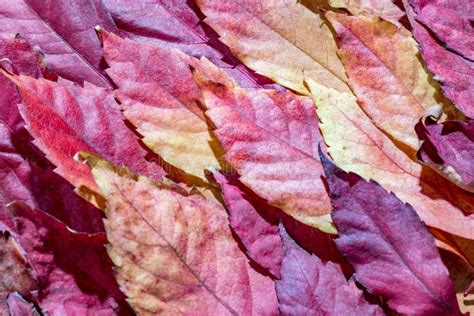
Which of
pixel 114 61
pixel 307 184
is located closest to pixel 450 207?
pixel 307 184

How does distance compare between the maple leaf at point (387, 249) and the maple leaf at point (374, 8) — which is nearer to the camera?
the maple leaf at point (387, 249)

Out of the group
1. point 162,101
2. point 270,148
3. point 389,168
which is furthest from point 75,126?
point 389,168

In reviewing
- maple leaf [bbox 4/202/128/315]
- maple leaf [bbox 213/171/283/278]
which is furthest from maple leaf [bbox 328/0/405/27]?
maple leaf [bbox 4/202/128/315]

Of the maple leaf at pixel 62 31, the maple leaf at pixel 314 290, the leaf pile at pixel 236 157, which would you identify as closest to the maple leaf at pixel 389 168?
the leaf pile at pixel 236 157

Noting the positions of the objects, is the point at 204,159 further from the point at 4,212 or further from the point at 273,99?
the point at 4,212

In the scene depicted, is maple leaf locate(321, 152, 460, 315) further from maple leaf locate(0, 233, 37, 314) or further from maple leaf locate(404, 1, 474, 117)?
maple leaf locate(0, 233, 37, 314)

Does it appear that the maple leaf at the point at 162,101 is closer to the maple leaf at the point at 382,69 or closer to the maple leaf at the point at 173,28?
the maple leaf at the point at 173,28
